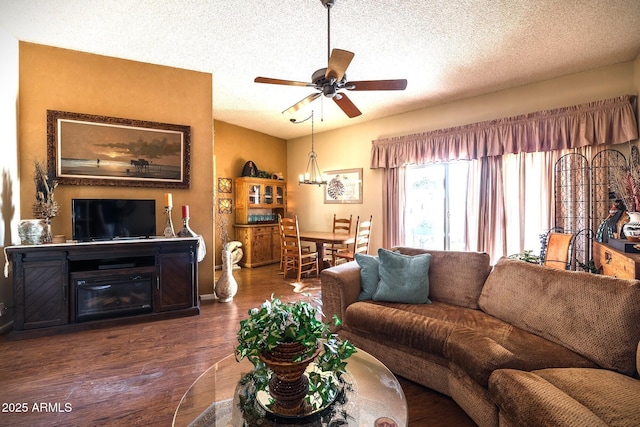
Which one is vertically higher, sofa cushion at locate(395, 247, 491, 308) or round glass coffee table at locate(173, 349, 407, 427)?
sofa cushion at locate(395, 247, 491, 308)

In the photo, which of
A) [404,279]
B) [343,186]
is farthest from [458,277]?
[343,186]

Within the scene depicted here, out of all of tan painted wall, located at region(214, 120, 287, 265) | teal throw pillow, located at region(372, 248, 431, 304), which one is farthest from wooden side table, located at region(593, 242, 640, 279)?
tan painted wall, located at region(214, 120, 287, 265)

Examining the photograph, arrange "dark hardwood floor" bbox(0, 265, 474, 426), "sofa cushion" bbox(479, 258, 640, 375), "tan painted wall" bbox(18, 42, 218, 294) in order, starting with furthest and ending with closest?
"tan painted wall" bbox(18, 42, 218, 294)
"dark hardwood floor" bbox(0, 265, 474, 426)
"sofa cushion" bbox(479, 258, 640, 375)

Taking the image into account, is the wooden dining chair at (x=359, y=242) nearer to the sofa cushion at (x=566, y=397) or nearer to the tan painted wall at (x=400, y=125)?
the tan painted wall at (x=400, y=125)

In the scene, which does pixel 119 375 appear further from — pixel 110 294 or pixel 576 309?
pixel 576 309

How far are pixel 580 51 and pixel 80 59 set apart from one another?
17.7 ft

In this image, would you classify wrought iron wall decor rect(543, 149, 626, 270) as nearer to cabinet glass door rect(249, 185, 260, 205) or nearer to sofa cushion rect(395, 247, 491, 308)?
sofa cushion rect(395, 247, 491, 308)

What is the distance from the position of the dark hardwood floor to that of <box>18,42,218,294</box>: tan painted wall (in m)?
1.11

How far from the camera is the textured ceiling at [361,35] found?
94.6 inches

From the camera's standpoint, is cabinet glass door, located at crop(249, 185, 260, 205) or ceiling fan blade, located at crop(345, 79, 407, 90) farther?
cabinet glass door, located at crop(249, 185, 260, 205)

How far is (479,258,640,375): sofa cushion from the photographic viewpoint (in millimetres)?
1492

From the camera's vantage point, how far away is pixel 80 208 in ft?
10.1

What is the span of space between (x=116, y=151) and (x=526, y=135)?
5.10 m

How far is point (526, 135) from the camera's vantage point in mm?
3740
